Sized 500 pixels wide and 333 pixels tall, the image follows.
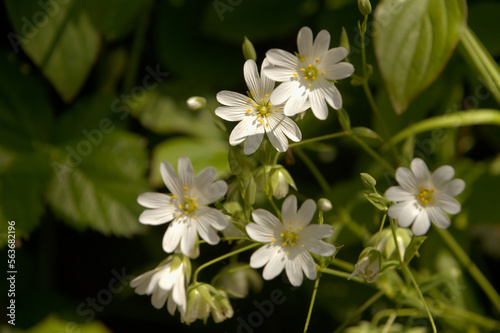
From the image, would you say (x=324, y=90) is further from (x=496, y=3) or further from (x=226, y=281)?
(x=496, y=3)

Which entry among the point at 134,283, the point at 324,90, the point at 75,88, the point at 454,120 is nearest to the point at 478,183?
the point at 454,120

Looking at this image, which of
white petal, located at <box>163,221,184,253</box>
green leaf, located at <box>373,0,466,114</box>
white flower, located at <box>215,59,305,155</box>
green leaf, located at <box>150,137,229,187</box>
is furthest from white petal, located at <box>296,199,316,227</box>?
green leaf, located at <box>150,137,229,187</box>

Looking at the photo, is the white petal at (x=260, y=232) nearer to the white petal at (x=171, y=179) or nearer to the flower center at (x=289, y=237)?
the flower center at (x=289, y=237)

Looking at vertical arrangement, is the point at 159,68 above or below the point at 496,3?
below

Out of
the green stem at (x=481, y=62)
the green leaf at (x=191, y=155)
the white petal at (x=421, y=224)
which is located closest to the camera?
the white petal at (x=421, y=224)

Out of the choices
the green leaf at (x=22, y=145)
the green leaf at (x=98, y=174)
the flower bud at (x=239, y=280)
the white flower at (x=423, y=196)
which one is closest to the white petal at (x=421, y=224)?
the white flower at (x=423, y=196)
